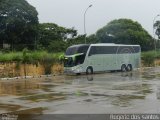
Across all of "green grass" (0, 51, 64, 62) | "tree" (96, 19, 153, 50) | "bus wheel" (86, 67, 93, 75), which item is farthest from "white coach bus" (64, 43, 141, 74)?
"tree" (96, 19, 153, 50)

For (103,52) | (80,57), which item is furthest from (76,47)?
(103,52)

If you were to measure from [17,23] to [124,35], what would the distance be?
19.6 meters

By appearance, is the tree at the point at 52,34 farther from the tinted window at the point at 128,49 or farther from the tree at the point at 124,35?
the tinted window at the point at 128,49

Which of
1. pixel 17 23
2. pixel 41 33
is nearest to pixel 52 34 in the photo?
pixel 41 33

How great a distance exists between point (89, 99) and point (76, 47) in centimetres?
2105

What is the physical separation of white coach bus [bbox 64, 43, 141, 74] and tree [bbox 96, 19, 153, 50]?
25.1 m

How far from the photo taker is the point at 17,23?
58.8m

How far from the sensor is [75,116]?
1188 cm

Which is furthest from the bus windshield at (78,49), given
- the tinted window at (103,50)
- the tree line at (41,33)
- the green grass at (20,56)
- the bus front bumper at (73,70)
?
the tree line at (41,33)

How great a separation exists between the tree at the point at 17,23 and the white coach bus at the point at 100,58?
19.2 metres

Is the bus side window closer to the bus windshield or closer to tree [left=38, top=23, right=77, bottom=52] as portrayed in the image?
the bus windshield

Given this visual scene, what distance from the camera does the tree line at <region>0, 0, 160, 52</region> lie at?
58.4 meters

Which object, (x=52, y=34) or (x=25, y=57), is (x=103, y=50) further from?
(x=52, y=34)

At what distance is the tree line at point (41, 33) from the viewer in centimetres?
5841
